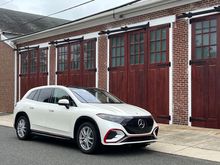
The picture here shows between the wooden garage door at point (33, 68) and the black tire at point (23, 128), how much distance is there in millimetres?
10379

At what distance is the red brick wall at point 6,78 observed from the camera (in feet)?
81.1

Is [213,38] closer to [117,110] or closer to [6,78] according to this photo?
[117,110]

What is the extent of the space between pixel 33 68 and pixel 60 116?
13.7 m

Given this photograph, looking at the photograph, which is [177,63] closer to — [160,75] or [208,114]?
[160,75]

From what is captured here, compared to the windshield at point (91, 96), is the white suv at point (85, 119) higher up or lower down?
lower down

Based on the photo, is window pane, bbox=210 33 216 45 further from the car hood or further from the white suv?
the car hood

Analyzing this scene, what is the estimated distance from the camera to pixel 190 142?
35.0 feet

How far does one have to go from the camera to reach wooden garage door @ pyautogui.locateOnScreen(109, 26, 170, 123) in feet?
48.5

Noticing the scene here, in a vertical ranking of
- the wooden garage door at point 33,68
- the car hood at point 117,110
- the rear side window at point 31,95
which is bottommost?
the car hood at point 117,110

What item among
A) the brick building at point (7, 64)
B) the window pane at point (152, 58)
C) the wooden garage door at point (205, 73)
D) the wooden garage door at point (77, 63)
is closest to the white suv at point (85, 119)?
the wooden garage door at point (205, 73)

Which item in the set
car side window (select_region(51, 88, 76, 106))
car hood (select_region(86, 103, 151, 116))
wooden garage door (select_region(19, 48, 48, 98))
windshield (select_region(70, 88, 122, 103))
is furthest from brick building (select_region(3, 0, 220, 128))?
car side window (select_region(51, 88, 76, 106))

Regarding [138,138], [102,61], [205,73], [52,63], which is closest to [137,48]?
[102,61]

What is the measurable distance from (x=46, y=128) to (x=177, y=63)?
5.96 metres

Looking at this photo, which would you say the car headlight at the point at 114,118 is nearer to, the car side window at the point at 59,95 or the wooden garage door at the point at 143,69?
the car side window at the point at 59,95
